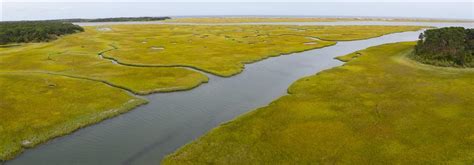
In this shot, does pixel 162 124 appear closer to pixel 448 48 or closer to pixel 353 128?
pixel 353 128

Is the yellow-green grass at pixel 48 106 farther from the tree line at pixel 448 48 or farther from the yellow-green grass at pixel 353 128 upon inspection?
the tree line at pixel 448 48

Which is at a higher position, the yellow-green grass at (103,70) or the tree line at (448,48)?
the tree line at (448,48)

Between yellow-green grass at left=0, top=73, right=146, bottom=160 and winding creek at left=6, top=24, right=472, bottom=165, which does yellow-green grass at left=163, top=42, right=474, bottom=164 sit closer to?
winding creek at left=6, top=24, right=472, bottom=165

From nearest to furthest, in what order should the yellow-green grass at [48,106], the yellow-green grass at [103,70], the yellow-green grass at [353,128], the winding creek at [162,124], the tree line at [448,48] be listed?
1. the yellow-green grass at [353,128]
2. the winding creek at [162,124]
3. the yellow-green grass at [48,106]
4. the yellow-green grass at [103,70]
5. the tree line at [448,48]

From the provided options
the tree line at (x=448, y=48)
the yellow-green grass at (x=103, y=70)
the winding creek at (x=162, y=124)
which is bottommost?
the winding creek at (x=162, y=124)

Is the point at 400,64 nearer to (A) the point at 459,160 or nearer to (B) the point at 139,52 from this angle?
(A) the point at 459,160

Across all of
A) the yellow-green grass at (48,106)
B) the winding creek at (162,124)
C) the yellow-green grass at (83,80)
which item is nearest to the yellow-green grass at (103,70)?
the yellow-green grass at (83,80)

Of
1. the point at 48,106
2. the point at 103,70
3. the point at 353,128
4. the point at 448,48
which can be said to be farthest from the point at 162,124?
the point at 448,48
